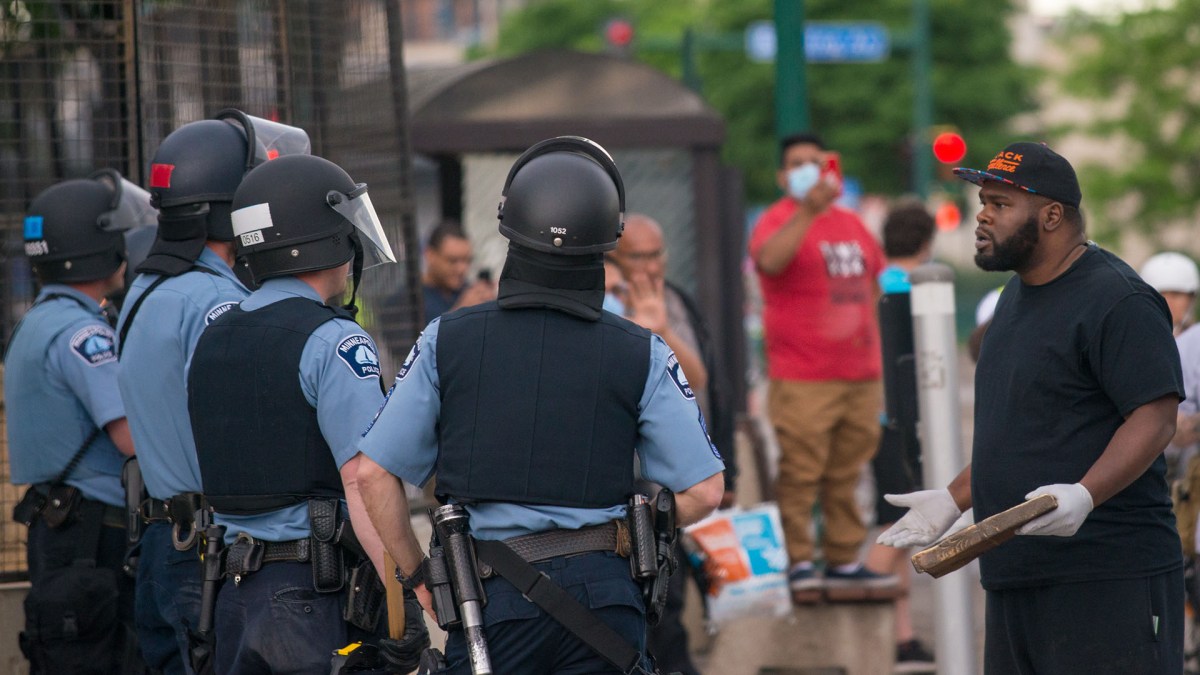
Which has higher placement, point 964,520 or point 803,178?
point 803,178

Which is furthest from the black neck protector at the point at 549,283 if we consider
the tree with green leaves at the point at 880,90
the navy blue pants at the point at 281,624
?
the tree with green leaves at the point at 880,90

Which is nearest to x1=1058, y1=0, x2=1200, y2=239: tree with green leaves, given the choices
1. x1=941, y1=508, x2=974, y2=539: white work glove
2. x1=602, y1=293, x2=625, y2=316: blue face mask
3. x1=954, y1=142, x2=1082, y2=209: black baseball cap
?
x1=602, y1=293, x2=625, y2=316: blue face mask

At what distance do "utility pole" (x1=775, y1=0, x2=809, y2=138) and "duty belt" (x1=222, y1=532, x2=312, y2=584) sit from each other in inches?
202

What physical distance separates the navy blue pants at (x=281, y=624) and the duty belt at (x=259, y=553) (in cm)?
2

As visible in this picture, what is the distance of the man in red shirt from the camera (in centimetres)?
767

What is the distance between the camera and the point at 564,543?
3578mm

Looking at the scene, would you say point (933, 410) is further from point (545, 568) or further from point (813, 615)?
→ point (545, 568)

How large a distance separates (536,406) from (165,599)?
1763 mm

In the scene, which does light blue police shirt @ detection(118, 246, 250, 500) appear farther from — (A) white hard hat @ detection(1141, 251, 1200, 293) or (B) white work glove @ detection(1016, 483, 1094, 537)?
(A) white hard hat @ detection(1141, 251, 1200, 293)

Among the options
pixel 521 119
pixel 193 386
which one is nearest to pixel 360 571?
pixel 193 386

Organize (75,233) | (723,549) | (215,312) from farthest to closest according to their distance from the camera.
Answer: (723,549) < (75,233) < (215,312)

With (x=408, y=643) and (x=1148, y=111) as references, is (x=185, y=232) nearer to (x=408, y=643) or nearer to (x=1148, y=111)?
(x=408, y=643)

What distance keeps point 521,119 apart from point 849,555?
4.18 metres

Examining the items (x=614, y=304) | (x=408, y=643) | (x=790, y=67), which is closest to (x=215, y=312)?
(x=408, y=643)
